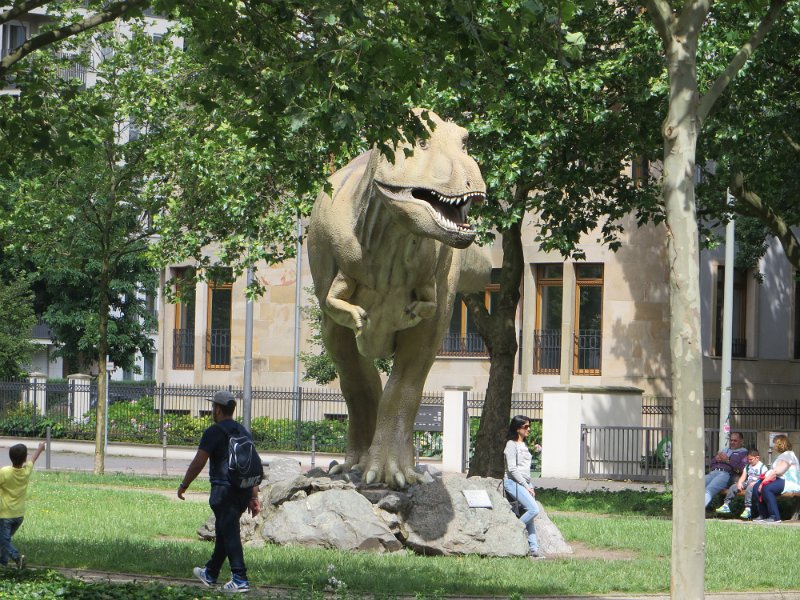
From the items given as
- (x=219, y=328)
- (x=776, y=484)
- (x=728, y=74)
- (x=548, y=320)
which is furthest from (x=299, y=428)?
(x=728, y=74)

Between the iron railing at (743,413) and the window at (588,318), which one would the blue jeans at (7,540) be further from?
the window at (588,318)

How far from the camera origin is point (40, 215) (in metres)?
26.3

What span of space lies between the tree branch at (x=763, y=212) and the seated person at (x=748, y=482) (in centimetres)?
318

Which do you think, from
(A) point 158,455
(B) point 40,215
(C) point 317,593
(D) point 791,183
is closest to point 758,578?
(C) point 317,593

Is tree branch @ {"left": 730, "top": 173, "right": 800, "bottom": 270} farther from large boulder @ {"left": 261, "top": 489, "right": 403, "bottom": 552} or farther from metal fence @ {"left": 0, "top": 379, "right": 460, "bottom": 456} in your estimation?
metal fence @ {"left": 0, "top": 379, "right": 460, "bottom": 456}

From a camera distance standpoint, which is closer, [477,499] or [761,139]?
[477,499]

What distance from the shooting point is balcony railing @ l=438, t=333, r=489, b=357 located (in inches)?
1594

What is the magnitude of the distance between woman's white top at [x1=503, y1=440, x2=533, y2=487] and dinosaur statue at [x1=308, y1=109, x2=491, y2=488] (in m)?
1.07

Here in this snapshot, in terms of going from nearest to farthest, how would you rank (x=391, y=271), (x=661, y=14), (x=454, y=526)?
1. (x=661, y=14)
2. (x=391, y=271)
3. (x=454, y=526)

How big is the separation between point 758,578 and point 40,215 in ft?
56.5

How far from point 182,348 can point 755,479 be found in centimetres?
2751

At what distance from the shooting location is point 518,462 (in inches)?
574

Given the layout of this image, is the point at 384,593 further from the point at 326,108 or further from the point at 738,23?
the point at 738,23

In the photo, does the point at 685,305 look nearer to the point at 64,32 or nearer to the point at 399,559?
the point at 64,32
